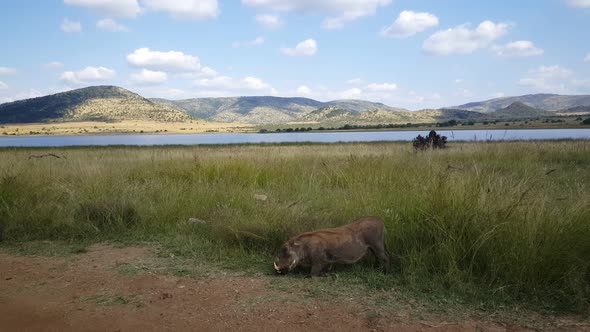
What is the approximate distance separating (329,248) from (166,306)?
1611mm

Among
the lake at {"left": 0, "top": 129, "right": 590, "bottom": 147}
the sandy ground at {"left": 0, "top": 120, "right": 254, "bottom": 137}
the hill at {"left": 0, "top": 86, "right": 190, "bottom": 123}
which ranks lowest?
the lake at {"left": 0, "top": 129, "right": 590, "bottom": 147}

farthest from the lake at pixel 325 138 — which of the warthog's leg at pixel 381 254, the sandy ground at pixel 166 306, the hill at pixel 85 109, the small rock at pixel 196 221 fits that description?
the hill at pixel 85 109

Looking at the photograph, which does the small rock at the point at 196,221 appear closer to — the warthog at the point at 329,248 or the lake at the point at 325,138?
the warthog at the point at 329,248

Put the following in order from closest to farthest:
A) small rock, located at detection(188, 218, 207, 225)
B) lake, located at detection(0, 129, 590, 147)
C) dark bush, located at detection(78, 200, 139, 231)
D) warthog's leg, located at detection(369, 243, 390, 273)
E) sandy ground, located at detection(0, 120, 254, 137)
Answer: warthog's leg, located at detection(369, 243, 390, 273), small rock, located at detection(188, 218, 207, 225), dark bush, located at detection(78, 200, 139, 231), lake, located at detection(0, 129, 590, 147), sandy ground, located at detection(0, 120, 254, 137)

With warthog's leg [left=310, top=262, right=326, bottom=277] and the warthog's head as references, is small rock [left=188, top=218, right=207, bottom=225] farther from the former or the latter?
Answer: warthog's leg [left=310, top=262, right=326, bottom=277]

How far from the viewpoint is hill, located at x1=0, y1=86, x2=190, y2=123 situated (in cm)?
14062

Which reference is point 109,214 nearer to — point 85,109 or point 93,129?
point 93,129

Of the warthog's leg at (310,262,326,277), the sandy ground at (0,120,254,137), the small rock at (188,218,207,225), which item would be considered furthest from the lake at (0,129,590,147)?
the sandy ground at (0,120,254,137)

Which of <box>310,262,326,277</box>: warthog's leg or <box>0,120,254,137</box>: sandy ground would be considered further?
<box>0,120,254,137</box>: sandy ground

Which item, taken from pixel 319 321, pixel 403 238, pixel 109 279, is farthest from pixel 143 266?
pixel 403 238

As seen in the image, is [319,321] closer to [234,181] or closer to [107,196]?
[107,196]

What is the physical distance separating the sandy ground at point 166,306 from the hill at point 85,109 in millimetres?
140012

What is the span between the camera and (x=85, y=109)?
14775cm

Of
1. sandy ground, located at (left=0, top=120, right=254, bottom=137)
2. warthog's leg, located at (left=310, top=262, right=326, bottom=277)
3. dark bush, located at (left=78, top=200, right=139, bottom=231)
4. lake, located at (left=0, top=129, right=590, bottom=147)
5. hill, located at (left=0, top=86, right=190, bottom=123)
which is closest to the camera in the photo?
warthog's leg, located at (left=310, top=262, right=326, bottom=277)
